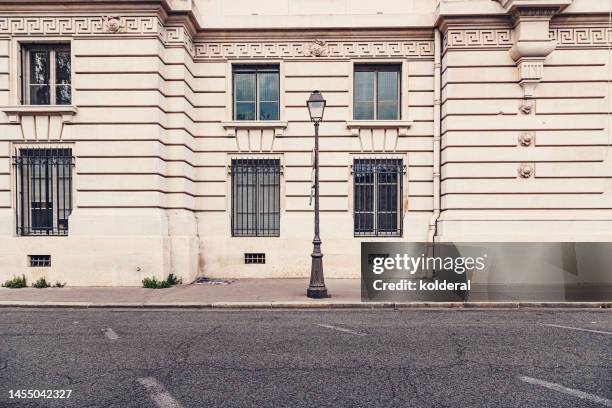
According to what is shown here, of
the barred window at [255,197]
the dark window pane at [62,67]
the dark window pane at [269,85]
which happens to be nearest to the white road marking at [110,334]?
the barred window at [255,197]

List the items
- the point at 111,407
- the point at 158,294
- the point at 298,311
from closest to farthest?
the point at 111,407 → the point at 298,311 → the point at 158,294

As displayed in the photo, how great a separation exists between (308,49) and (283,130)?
106 inches

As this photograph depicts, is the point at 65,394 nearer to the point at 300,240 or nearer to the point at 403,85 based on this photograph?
the point at 300,240

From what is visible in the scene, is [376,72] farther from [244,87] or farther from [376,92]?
[244,87]

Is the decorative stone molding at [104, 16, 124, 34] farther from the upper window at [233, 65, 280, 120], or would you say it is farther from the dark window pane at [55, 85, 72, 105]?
the upper window at [233, 65, 280, 120]

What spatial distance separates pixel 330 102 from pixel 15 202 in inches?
387

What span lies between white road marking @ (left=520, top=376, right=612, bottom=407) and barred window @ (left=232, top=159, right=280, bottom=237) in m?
10.4

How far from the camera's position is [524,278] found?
1342 cm

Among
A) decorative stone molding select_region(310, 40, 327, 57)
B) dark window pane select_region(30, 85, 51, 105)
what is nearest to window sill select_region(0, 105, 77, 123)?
dark window pane select_region(30, 85, 51, 105)

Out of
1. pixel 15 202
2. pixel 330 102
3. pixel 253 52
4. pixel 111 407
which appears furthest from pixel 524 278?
pixel 15 202

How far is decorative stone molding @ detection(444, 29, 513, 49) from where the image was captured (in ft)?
45.6

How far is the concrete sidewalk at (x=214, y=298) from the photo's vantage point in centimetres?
1049

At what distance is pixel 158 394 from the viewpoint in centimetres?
495

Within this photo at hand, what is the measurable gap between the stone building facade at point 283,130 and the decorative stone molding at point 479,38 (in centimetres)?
4
